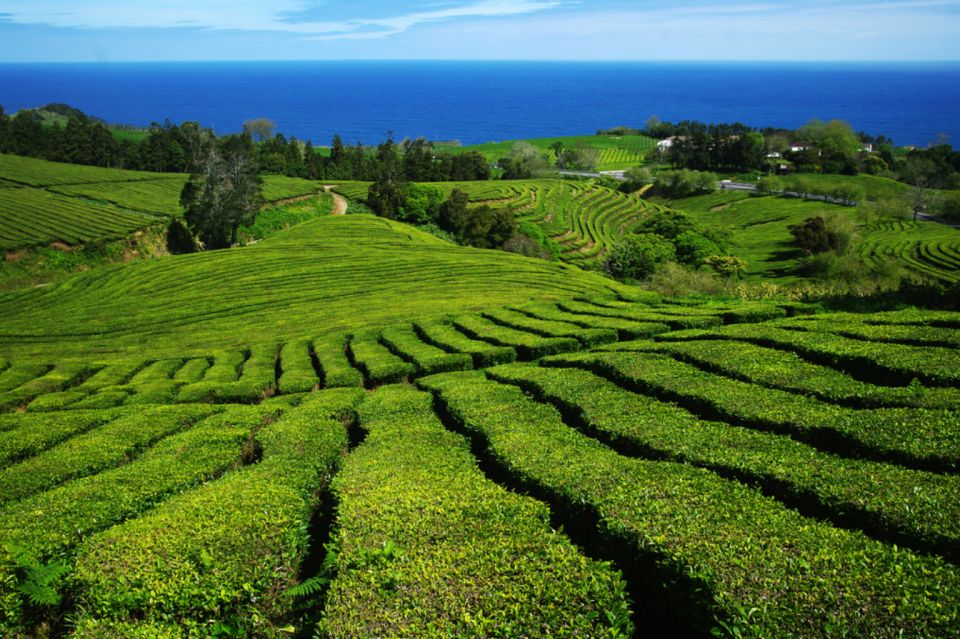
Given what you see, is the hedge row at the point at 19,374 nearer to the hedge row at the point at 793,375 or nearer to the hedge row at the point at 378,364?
the hedge row at the point at 378,364

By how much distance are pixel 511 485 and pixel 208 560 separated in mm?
6976

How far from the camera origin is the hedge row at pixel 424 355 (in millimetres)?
25703

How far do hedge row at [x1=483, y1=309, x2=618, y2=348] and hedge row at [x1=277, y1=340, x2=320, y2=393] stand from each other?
36.3ft

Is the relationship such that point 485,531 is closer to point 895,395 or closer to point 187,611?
point 187,611

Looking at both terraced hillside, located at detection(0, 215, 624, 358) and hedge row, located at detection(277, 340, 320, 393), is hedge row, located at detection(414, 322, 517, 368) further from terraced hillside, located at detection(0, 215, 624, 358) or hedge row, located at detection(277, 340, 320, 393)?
hedge row, located at detection(277, 340, 320, 393)

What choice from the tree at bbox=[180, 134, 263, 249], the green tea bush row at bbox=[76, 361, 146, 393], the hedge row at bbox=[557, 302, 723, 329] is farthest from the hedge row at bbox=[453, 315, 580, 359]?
the tree at bbox=[180, 134, 263, 249]

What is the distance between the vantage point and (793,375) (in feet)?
58.7

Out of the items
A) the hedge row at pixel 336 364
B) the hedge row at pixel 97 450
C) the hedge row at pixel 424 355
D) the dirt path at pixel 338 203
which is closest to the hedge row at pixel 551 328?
the hedge row at pixel 424 355

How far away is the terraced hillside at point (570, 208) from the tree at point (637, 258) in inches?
229

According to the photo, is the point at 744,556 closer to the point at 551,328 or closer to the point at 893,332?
the point at 893,332

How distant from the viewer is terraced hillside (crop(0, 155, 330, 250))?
67.9 meters

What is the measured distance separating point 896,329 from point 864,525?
43.7 ft

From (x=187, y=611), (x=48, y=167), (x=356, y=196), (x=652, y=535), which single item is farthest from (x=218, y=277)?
(x=48, y=167)

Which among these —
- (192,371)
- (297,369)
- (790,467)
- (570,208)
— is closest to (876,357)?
(790,467)
